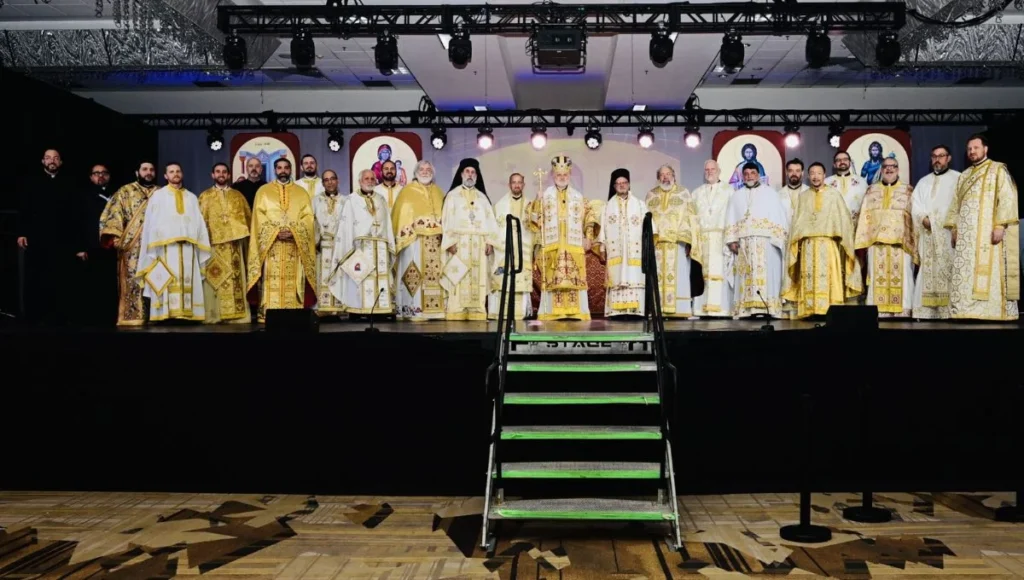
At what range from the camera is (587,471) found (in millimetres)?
5102

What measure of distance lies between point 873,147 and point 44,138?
12690 mm

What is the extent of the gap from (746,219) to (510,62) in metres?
5.20

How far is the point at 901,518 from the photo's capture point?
17.8 ft

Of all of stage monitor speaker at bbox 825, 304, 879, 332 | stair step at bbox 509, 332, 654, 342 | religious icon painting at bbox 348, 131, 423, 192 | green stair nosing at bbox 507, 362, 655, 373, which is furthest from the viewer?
religious icon painting at bbox 348, 131, 423, 192

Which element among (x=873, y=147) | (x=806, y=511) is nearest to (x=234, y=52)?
(x=806, y=511)

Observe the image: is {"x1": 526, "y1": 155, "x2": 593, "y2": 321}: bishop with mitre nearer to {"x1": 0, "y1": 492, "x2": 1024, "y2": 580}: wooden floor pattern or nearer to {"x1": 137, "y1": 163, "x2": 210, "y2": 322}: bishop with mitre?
{"x1": 0, "y1": 492, "x2": 1024, "y2": 580}: wooden floor pattern

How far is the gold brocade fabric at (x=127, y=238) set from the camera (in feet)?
27.1

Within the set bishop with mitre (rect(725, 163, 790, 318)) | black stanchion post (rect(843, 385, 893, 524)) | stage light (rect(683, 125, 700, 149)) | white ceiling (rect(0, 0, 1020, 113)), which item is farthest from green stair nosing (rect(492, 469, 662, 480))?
stage light (rect(683, 125, 700, 149))

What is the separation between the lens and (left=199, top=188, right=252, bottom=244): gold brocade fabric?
8859mm

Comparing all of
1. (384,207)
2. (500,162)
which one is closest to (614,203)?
(384,207)

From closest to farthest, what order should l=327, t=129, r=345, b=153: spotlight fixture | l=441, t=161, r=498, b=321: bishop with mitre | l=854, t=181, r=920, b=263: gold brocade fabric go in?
1. l=854, t=181, r=920, b=263: gold brocade fabric
2. l=441, t=161, r=498, b=321: bishop with mitre
3. l=327, t=129, r=345, b=153: spotlight fixture

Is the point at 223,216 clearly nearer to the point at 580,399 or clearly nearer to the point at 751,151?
the point at 580,399

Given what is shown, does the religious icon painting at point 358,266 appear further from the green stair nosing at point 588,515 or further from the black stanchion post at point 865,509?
the black stanchion post at point 865,509

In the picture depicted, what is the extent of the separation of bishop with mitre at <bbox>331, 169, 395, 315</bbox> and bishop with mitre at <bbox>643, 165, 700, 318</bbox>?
249cm
